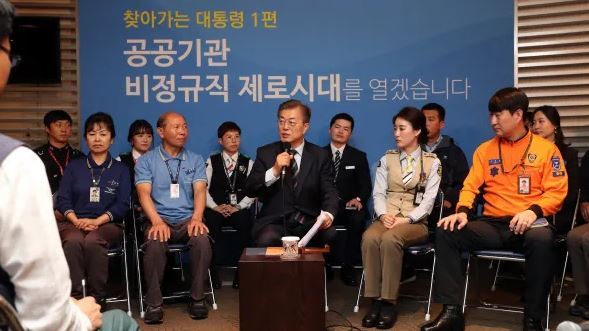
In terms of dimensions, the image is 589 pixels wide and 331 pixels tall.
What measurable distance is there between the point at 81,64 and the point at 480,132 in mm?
4094

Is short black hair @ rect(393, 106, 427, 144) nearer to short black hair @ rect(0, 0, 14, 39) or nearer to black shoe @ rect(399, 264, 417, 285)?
black shoe @ rect(399, 264, 417, 285)

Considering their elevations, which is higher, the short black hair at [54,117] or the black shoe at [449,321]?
the short black hair at [54,117]

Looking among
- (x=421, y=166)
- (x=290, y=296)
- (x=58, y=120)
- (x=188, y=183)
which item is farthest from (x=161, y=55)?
(x=290, y=296)

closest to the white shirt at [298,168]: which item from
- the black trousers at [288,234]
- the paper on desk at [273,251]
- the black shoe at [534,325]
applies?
the black trousers at [288,234]

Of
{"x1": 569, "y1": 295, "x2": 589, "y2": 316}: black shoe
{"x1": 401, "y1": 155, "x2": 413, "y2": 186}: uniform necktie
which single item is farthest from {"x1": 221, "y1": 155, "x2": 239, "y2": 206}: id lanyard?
{"x1": 569, "y1": 295, "x2": 589, "y2": 316}: black shoe

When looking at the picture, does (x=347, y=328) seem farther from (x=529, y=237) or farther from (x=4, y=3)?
(x=4, y=3)

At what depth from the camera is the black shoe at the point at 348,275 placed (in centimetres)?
537

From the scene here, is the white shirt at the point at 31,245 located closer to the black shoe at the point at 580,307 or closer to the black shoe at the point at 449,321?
the black shoe at the point at 449,321

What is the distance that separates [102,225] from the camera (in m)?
4.58

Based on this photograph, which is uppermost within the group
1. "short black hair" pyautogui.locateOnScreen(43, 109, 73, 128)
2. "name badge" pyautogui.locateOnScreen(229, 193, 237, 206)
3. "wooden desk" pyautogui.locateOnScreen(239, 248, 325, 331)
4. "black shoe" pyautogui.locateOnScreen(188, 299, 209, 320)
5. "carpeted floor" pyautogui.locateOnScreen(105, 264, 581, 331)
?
"short black hair" pyautogui.locateOnScreen(43, 109, 73, 128)

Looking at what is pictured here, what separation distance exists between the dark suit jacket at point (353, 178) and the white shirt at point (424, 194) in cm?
102

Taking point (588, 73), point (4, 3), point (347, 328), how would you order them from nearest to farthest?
point (4, 3), point (347, 328), point (588, 73)

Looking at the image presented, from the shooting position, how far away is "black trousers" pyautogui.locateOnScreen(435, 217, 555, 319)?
149 inches

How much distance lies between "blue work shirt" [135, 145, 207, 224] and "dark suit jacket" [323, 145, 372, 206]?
1455mm
